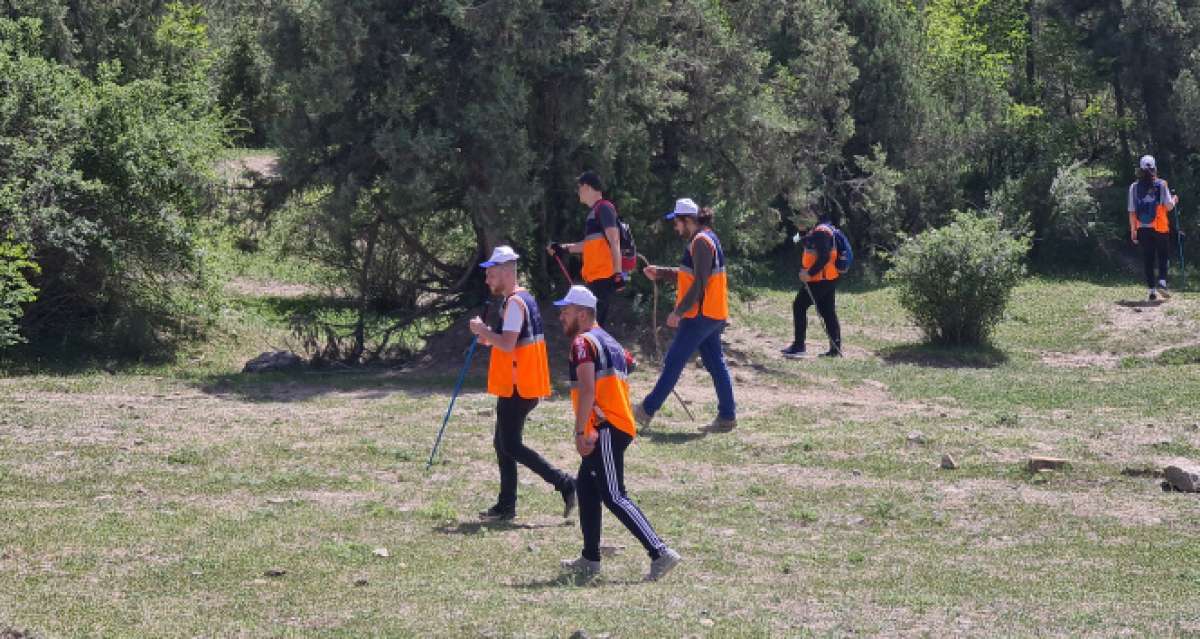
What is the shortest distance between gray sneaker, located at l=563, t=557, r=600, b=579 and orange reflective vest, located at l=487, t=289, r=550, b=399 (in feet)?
4.33

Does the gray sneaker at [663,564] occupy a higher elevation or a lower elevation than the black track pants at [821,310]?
lower

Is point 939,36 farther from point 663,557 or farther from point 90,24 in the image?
point 663,557

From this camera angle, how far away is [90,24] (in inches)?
965

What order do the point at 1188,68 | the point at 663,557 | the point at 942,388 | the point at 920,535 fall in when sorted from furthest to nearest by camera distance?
the point at 1188,68 < the point at 942,388 < the point at 920,535 < the point at 663,557

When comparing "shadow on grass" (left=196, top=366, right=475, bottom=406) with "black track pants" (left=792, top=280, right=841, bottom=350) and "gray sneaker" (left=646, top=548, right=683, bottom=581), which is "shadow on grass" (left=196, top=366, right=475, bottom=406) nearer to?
"black track pants" (left=792, top=280, right=841, bottom=350)

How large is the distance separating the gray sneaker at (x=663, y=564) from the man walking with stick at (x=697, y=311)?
4345mm

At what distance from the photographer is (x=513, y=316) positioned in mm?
9273

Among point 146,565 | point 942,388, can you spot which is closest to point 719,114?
point 942,388

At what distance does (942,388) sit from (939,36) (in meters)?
15.4

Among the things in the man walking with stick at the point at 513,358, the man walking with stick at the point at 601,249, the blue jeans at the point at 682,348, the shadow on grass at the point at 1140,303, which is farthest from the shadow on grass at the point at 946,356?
the man walking with stick at the point at 513,358

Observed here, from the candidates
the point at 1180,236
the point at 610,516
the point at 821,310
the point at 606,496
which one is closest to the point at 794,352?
the point at 821,310

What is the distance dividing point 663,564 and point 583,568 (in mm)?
503

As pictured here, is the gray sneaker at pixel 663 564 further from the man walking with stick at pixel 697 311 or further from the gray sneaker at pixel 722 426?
the gray sneaker at pixel 722 426

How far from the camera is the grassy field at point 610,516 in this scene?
7539 millimetres
